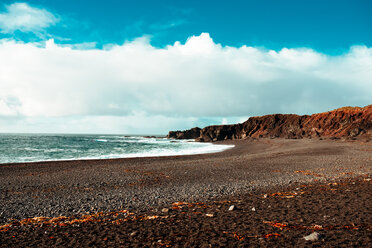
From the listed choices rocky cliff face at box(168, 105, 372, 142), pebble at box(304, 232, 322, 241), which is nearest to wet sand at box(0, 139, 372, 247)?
pebble at box(304, 232, 322, 241)

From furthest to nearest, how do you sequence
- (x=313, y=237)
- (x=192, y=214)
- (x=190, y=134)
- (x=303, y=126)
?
(x=190, y=134) < (x=303, y=126) < (x=192, y=214) < (x=313, y=237)

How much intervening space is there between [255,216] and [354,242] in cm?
325

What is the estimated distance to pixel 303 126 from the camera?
94.4 m

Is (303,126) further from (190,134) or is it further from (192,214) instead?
(192,214)

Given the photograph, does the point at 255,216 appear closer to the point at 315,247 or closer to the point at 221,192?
the point at 315,247

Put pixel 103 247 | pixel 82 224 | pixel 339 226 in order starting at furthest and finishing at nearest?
pixel 82 224 → pixel 339 226 → pixel 103 247

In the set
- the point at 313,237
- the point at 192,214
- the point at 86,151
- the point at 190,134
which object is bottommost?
the point at 86,151

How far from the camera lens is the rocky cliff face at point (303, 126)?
7229 cm

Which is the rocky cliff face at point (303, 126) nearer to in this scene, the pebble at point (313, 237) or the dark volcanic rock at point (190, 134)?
the dark volcanic rock at point (190, 134)

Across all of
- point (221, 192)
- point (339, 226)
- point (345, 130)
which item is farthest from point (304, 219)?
point (345, 130)

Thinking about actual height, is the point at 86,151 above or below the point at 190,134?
below

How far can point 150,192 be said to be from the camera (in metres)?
14.3

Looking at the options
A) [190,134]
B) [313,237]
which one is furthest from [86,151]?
[190,134]

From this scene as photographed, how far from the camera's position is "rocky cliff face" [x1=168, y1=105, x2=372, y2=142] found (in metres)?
72.3
